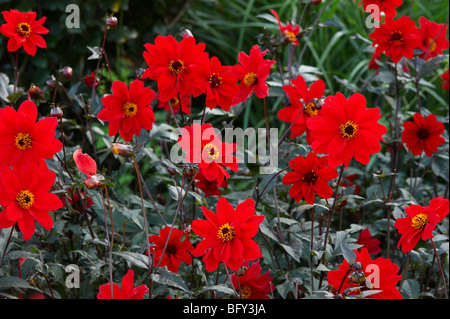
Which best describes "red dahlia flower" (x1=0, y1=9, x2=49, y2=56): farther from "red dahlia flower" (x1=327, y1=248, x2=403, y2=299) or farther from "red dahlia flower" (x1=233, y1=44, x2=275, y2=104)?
"red dahlia flower" (x1=327, y1=248, x2=403, y2=299)

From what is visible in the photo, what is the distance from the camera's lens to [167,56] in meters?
0.97

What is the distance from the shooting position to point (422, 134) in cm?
133

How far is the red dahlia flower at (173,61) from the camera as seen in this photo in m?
0.97

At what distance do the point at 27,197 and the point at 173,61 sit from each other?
13.7 inches

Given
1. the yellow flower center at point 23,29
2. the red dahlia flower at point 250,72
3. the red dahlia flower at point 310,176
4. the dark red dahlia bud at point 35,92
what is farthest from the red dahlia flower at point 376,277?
the yellow flower center at point 23,29

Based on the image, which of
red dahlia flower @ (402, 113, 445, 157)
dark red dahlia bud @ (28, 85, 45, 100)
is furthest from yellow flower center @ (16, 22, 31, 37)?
red dahlia flower @ (402, 113, 445, 157)

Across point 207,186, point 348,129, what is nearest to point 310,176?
point 348,129

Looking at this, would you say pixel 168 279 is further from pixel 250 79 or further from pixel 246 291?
pixel 250 79

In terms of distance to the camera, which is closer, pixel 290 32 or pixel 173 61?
pixel 173 61

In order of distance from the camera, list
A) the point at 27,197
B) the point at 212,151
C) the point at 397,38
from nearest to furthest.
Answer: the point at 27,197
the point at 212,151
the point at 397,38

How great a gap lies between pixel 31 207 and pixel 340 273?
503 mm

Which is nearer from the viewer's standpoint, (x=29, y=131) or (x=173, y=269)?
(x=29, y=131)
